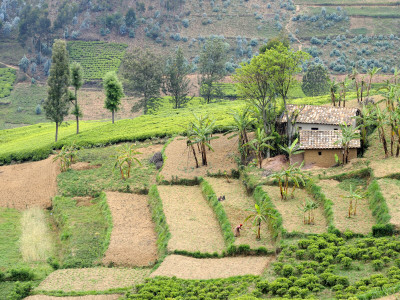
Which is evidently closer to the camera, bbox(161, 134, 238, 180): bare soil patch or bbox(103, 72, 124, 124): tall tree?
bbox(161, 134, 238, 180): bare soil patch

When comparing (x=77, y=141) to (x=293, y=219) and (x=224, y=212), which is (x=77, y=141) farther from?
(x=293, y=219)

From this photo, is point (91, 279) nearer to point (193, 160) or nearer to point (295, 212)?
point (295, 212)

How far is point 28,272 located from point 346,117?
1149 inches

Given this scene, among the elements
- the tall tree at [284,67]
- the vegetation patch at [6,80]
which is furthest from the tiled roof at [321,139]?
the vegetation patch at [6,80]

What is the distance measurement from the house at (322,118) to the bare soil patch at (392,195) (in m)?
10.3

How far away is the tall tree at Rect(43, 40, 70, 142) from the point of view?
221ft

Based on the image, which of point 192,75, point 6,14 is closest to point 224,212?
point 192,75

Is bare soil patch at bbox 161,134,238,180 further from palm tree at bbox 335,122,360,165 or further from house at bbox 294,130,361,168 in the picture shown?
palm tree at bbox 335,122,360,165

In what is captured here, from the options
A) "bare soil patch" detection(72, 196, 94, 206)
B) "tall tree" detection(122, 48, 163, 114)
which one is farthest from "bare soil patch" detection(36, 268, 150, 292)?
"tall tree" detection(122, 48, 163, 114)

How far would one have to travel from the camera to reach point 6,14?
498 ft

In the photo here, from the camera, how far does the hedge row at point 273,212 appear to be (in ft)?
125

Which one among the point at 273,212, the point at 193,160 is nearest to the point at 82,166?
the point at 193,160

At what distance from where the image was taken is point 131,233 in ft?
141

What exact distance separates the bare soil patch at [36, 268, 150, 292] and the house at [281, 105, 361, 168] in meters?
17.4
